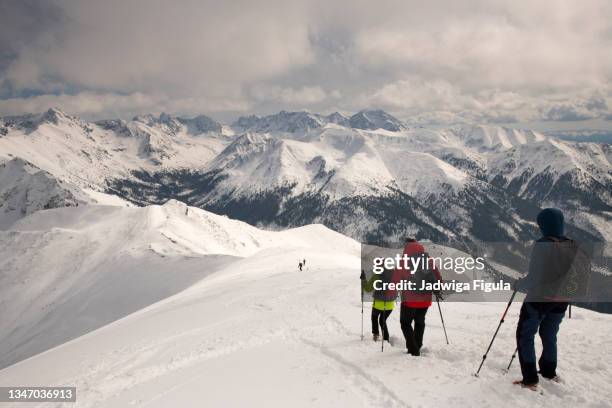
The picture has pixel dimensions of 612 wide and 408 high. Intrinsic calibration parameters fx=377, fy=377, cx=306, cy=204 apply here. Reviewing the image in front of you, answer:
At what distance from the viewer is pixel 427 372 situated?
34.3 feet

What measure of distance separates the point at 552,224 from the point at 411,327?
5.14m

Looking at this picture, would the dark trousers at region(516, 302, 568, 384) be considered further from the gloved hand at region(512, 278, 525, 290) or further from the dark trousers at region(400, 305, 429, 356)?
the dark trousers at region(400, 305, 429, 356)

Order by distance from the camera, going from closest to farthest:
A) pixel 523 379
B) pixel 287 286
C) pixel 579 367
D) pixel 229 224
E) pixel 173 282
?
pixel 523 379 < pixel 579 367 < pixel 287 286 < pixel 173 282 < pixel 229 224

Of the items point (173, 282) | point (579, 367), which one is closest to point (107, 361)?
point (579, 367)

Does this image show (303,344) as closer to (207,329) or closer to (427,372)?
(427,372)

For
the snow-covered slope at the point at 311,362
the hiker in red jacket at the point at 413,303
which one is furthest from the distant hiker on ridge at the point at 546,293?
the hiker in red jacket at the point at 413,303

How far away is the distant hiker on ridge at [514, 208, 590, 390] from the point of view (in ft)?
28.8

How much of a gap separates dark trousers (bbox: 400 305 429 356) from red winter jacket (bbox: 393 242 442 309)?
0.18m

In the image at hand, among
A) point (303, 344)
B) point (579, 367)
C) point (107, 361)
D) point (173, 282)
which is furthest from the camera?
point (173, 282)

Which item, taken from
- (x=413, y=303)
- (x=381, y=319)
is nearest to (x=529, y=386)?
(x=413, y=303)

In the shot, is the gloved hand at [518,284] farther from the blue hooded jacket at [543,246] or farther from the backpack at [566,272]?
the backpack at [566,272]

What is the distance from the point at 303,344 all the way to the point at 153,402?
5719 mm

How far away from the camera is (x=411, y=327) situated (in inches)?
466

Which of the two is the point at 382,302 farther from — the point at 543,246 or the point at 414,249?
the point at 543,246
